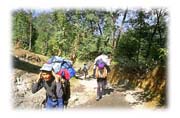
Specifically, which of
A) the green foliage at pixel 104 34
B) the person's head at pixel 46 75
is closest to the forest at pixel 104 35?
the green foliage at pixel 104 34

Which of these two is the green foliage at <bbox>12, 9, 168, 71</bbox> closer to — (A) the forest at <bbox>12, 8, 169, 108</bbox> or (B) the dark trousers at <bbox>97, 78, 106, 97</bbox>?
(A) the forest at <bbox>12, 8, 169, 108</bbox>

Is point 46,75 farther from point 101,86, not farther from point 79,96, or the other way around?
point 101,86

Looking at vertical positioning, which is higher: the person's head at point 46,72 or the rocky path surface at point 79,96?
the person's head at point 46,72

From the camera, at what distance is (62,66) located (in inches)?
98.3

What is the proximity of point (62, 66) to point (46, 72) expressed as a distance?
0.36 ft

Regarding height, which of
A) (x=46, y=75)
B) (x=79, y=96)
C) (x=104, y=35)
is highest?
(x=104, y=35)

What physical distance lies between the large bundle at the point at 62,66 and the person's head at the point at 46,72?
0.09 ft

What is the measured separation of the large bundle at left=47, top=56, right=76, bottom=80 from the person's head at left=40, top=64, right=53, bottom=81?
3cm

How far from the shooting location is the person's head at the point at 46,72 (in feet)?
8.13

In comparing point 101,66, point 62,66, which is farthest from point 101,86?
point 62,66

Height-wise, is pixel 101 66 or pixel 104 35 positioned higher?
pixel 104 35

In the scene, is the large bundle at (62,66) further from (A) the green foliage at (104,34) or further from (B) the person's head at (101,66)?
(B) the person's head at (101,66)
